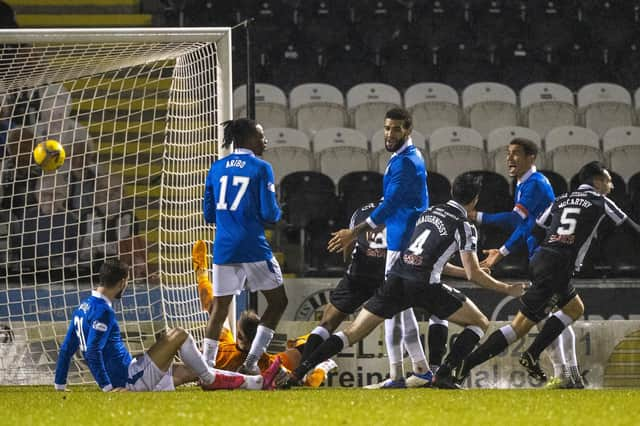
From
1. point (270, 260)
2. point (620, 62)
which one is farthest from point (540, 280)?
point (620, 62)

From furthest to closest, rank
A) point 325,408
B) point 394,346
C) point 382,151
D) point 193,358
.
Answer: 1. point 382,151
2. point 394,346
3. point 193,358
4. point 325,408

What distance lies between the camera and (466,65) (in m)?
14.9

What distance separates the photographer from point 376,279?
27.8 feet

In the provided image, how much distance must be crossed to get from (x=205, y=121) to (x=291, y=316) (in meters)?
1.81

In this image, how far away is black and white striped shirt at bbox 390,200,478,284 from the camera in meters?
7.74

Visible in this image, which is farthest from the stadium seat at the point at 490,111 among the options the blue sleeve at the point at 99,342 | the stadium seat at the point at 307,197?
the blue sleeve at the point at 99,342

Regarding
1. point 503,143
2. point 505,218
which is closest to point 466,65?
point 503,143

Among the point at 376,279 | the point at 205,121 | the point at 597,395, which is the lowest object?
the point at 597,395

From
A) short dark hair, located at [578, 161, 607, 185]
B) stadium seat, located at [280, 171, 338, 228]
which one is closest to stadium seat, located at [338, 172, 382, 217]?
stadium seat, located at [280, 171, 338, 228]

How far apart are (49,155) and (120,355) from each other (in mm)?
1653

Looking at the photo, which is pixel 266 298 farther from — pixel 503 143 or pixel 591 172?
pixel 503 143

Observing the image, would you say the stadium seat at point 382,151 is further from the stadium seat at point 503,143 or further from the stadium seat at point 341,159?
the stadium seat at point 503,143

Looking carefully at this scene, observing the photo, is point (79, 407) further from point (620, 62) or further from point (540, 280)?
point (620, 62)

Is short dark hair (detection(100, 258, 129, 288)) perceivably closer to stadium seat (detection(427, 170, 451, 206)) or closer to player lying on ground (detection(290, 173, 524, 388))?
player lying on ground (detection(290, 173, 524, 388))
